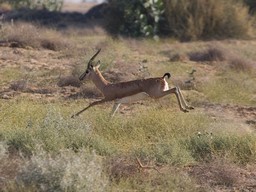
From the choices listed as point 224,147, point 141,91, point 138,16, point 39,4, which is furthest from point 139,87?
point 39,4

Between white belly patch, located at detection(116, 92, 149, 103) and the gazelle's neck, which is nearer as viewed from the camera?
white belly patch, located at detection(116, 92, 149, 103)

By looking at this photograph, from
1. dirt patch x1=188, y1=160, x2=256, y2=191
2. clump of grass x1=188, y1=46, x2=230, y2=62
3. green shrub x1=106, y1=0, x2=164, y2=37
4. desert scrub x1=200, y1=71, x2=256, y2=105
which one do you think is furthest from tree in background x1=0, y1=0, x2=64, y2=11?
dirt patch x1=188, y1=160, x2=256, y2=191

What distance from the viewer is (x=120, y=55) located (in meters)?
18.8

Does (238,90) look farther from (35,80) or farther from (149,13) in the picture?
(149,13)

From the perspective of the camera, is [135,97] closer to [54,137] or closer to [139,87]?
[139,87]

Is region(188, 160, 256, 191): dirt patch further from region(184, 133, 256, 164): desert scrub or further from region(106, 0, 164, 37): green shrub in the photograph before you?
region(106, 0, 164, 37): green shrub

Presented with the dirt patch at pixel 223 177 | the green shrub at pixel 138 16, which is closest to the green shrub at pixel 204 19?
the green shrub at pixel 138 16

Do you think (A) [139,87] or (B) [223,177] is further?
(A) [139,87]

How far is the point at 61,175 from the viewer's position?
Answer: 6.45 m

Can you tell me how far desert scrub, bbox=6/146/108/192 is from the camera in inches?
251

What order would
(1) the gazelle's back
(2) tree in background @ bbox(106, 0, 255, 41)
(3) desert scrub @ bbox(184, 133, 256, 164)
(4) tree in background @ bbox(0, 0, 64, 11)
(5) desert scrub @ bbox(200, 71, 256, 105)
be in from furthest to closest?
1. (4) tree in background @ bbox(0, 0, 64, 11)
2. (2) tree in background @ bbox(106, 0, 255, 41)
3. (5) desert scrub @ bbox(200, 71, 256, 105)
4. (1) the gazelle's back
5. (3) desert scrub @ bbox(184, 133, 256, 164)

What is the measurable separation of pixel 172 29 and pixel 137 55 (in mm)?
6282

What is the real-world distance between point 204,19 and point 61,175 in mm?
19803

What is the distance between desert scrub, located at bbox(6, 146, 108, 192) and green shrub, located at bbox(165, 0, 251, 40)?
1885 centimetres
